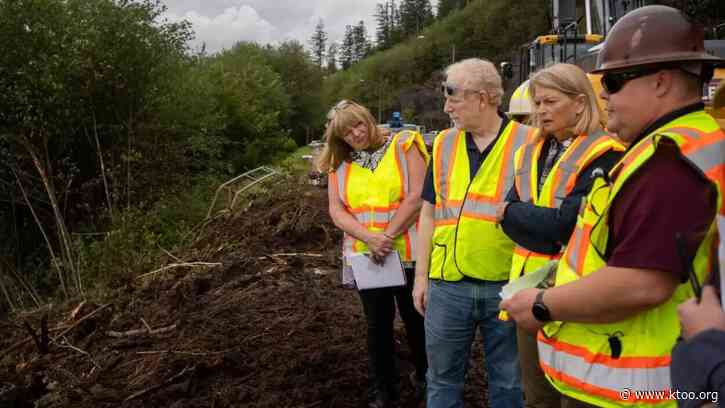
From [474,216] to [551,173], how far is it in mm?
556

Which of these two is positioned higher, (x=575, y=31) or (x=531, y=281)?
(x=575, y=31)

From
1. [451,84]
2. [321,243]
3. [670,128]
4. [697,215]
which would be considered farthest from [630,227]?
[321,243]

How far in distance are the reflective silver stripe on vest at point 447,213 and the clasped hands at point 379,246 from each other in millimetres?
763

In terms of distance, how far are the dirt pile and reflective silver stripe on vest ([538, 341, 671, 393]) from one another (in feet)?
7.96

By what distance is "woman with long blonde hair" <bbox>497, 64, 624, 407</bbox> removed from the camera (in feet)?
7.89

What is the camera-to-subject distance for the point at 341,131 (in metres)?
4.03

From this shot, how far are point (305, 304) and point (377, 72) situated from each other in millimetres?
69740

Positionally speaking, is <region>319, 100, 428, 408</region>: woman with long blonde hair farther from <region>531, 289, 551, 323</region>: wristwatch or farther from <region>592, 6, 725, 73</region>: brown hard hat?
<region>592, 6, 725, 73</region>: brown hard hat

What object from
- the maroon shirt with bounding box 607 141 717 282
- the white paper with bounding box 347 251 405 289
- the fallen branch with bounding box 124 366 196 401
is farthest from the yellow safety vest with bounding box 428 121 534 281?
the fallen branch with bounding box 124 366 196 401

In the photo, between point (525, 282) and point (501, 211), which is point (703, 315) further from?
point (501, 211)

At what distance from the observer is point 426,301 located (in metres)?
3.25

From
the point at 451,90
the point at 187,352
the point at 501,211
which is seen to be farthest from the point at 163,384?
the point at 501,211

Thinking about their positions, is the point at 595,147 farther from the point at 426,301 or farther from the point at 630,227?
the point at 426,301

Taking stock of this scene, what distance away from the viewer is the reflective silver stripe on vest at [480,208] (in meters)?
2.99
